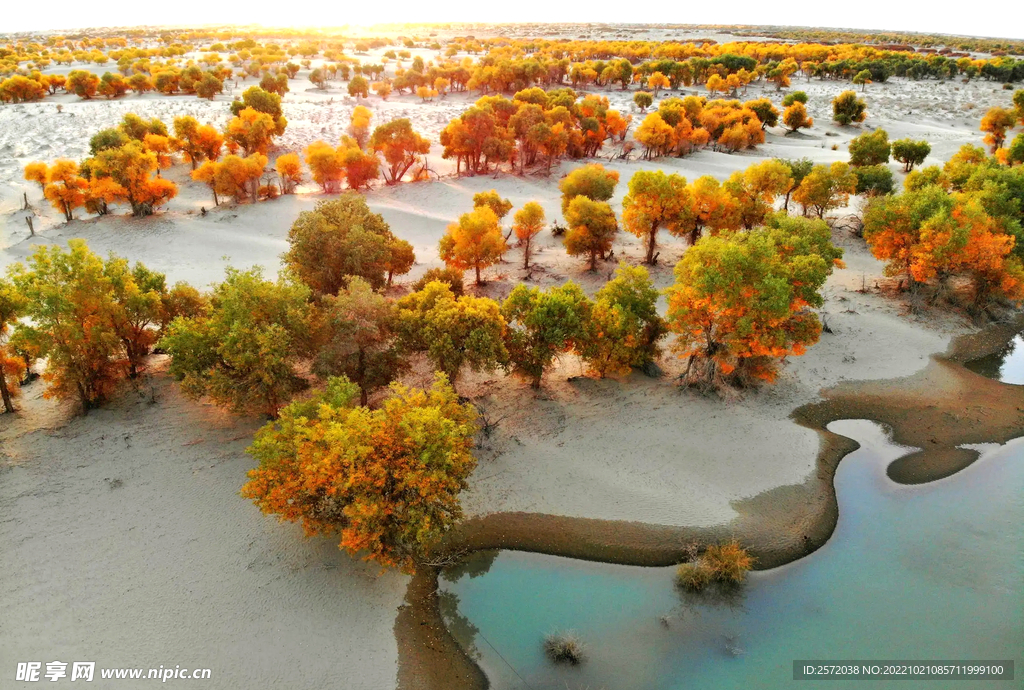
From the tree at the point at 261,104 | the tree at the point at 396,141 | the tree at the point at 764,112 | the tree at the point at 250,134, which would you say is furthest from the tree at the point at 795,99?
the tree at the point at 250,134

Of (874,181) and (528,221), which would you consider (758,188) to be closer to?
(874,181)

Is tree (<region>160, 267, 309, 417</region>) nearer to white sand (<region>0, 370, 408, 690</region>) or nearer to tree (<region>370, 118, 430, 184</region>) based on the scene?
white sand (<region>0, 370, 408, 690</region>)

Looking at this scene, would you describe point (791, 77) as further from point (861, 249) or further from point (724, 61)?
point (861, 249)

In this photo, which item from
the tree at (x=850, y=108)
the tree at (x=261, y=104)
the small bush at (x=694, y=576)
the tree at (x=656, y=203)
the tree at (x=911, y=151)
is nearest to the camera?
the small bush at (x=694, y=576)

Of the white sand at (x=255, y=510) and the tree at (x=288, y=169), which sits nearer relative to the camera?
the white sand at (x=255, y=510)

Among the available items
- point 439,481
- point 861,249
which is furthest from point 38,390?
point 861,249

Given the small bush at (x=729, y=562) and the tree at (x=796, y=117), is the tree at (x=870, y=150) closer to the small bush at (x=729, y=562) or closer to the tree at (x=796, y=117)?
the tree at (x=796, y=117)

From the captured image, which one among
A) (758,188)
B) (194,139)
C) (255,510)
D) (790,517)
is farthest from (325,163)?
(790,517)

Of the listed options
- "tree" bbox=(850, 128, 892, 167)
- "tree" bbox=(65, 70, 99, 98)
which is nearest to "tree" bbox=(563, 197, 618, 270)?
"tree" bbox=(850, 128, 892, 167)
